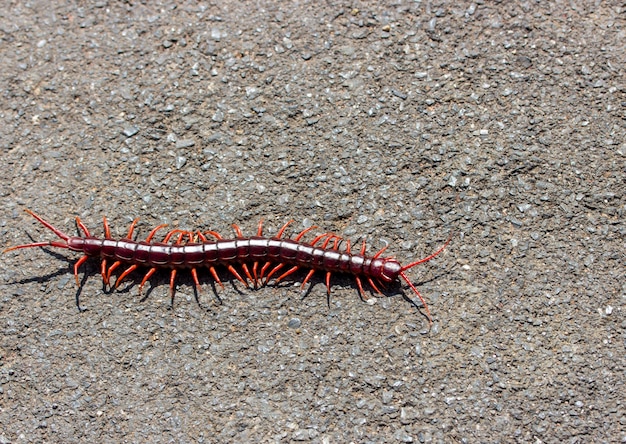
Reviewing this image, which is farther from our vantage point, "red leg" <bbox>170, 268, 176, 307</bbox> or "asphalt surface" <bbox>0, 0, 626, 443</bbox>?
"red leg" <bbox>170, 268, 176, 307</bbox>

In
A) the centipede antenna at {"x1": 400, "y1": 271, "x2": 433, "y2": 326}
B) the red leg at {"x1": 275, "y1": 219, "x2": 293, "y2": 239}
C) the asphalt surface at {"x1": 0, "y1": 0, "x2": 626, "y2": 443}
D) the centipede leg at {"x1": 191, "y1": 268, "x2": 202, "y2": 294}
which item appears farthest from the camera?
the red leg at {"x1": 275, "y1": 219, "x2": 293, "y2": 239}

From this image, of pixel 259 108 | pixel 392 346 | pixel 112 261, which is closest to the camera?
pixel 392 346

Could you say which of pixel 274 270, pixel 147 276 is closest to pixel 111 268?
pixel 147 276

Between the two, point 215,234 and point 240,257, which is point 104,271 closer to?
point 215,234

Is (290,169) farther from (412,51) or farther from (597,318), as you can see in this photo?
(597,318)

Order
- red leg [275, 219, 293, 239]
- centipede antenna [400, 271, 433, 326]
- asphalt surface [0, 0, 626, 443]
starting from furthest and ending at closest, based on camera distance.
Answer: red leg [275, 219, 293, 239]
centipede antenna [400, 271, 433, 326]
asphalt surface [0, 0, 626, 443]

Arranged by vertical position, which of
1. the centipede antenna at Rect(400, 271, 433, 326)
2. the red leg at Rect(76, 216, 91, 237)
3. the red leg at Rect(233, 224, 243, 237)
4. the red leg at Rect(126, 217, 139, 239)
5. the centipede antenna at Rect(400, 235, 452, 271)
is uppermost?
the red leg at Rect(76, 216, 91, 237)

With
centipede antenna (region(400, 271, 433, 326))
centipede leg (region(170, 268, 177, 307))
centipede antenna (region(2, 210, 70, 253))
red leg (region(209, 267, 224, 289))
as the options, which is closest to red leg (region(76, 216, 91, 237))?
centipede antenna (region(2, 210, 70, 253))

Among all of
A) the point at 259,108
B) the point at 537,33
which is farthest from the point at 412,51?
the point at 259,108

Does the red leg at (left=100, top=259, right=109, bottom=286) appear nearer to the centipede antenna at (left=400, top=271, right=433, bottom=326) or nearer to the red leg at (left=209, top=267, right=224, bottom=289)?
the red leg at (left=209, top=267, right=224, bottom=289)
